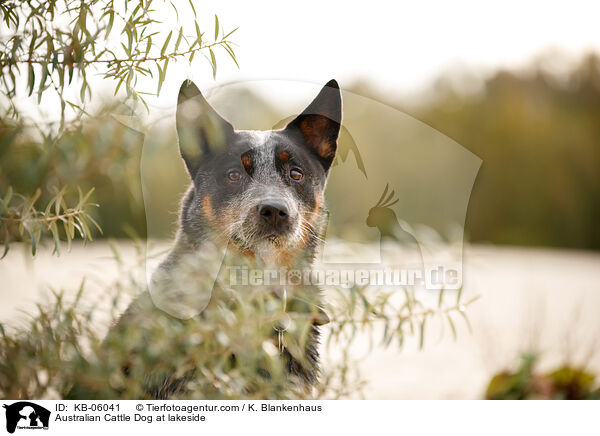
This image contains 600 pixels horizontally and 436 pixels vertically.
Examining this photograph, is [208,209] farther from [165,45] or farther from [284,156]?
[165,45]

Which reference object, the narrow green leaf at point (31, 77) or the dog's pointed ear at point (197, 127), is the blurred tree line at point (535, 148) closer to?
the dog's pointed ear at point (197, 127)

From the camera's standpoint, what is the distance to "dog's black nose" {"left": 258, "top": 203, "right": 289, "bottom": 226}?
5.22 feet

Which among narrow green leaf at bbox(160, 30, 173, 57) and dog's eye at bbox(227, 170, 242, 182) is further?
dog's eye at bbox(227, 170, 242, 182)

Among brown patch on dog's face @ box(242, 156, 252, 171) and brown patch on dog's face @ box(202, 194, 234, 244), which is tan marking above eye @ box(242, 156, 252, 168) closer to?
brown patch on dog's face @ box(242, 156, 252, 171)

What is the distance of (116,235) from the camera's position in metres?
3.16

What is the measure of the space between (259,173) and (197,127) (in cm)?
26

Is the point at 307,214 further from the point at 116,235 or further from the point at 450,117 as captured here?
the point at 450,117

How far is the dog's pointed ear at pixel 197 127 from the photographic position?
1602 mm

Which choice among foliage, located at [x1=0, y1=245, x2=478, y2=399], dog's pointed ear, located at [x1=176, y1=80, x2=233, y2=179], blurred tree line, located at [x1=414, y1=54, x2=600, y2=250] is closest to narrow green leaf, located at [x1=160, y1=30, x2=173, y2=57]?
dog's pointed ear, located at [x1=176, y1=80, x2=233, y2=179]

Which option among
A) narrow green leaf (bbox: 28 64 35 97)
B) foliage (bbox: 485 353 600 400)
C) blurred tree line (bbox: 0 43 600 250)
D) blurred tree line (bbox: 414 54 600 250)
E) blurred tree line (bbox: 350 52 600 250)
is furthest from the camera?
blurred tree line (bbox: 414 54 600 250)
